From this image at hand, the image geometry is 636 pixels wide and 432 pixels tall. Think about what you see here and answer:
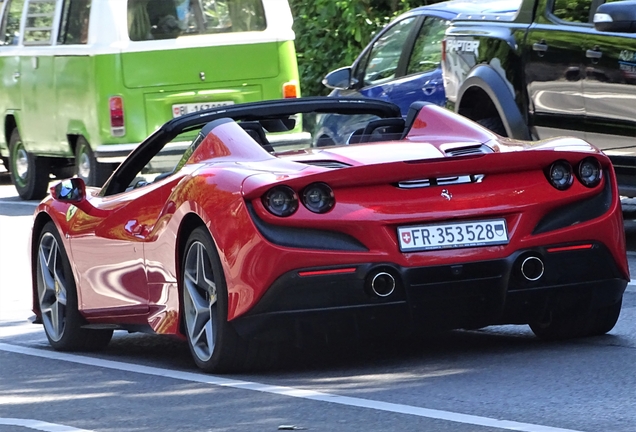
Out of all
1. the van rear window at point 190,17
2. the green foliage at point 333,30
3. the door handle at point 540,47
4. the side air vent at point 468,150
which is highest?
the side air vent at point 468,150

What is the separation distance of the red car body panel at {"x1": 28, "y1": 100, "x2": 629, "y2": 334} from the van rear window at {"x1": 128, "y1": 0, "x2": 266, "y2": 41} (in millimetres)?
9272

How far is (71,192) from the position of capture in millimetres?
7926

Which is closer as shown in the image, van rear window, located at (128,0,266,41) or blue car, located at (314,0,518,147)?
blue car, located at (314,0,518,147)

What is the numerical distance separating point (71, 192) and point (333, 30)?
1347 centimetres

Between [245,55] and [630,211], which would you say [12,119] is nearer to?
[245,55]

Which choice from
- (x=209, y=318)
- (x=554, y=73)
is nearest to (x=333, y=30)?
(x=554, y=73)

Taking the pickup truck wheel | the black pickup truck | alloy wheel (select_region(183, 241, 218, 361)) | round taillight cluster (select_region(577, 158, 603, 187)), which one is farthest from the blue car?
alloy wheel (select_region(183, 241, 218, 361))

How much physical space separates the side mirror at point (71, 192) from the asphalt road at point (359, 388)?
755 millimetres

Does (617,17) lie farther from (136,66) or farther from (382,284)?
(136,66)

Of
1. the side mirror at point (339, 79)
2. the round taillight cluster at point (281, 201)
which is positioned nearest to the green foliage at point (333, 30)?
the side mirror at point (339, 79)

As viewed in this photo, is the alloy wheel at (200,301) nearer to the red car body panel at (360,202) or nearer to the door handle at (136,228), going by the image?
the red car body panel at (360,202)

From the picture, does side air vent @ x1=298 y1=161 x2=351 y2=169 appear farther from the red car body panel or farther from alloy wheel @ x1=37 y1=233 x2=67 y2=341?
alloy wheel @ x1=37 y1=233 x2=67 y2=341

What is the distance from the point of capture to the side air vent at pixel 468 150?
22.1ft

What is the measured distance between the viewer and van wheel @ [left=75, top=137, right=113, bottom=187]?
16594 mm
